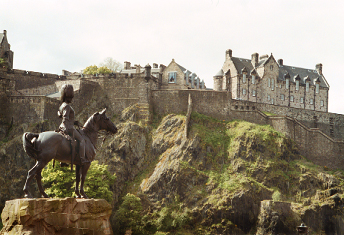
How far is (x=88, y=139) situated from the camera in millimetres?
19406

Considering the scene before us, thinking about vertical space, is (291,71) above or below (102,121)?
above

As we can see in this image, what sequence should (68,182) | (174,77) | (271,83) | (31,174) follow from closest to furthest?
(31,174), (68,182), (174,77), (271,83)

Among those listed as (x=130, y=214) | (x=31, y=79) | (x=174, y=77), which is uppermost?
(x=174, y=77)

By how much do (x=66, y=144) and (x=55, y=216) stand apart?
119 inches

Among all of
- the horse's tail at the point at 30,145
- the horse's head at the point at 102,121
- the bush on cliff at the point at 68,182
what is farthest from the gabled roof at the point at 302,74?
the horse's tail at the point at 30,145

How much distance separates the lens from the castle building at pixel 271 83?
80.9m

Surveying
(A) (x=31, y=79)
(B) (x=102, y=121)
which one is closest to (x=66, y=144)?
(B) (x=102, y=121)

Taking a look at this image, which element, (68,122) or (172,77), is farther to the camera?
(172,77)

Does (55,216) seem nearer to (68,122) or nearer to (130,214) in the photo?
(68,122)

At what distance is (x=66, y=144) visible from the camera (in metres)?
18.3

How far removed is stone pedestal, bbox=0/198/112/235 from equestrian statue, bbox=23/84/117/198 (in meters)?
0.95

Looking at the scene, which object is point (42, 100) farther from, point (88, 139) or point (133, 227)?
point (88, 139)

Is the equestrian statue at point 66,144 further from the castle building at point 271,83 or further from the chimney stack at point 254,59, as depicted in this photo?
the chimney stack at point 254,59

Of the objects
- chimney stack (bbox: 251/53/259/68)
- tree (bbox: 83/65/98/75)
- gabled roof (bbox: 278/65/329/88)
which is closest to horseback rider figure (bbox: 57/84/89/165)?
tree (bbox: 83/65/98/75)
